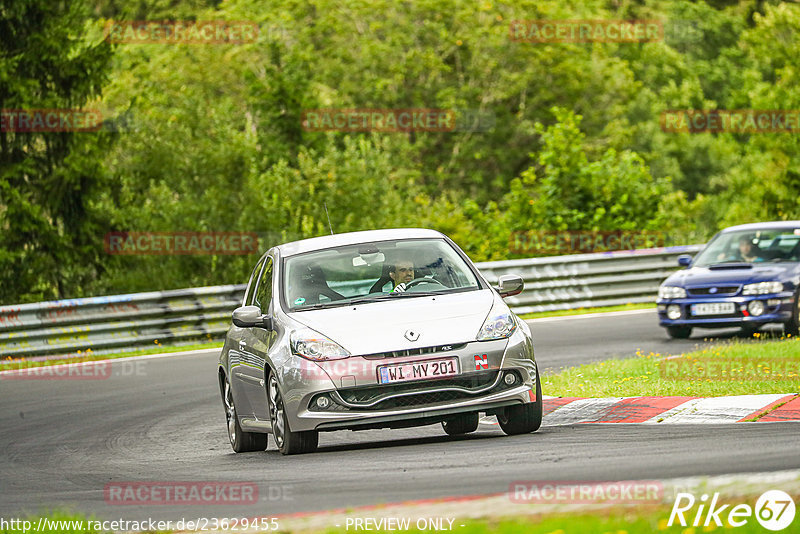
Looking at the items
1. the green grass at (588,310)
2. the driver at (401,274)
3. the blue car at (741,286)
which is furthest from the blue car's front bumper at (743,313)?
the driver at (401,274)

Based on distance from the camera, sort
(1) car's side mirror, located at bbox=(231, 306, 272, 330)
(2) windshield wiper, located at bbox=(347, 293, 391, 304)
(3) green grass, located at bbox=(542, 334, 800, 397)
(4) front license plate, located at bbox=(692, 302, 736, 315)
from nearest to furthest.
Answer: (2) windshield wiper, located at bbox=(347, 293, 391, 304) → (1) car's side mirror, located at bbox=(231, 306, 272, 330) → (3) green grass, located at bbox=(542, 334, 800, 397) → (4) front license plate, located at bbox=(692, 302, 736, 315)

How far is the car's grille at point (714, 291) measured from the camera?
16891mm

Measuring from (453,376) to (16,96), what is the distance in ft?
69.4

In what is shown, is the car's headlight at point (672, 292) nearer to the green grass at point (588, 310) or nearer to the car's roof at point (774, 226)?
the car's roof at point (774, 226)

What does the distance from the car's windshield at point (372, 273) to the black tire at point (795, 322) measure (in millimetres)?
7823

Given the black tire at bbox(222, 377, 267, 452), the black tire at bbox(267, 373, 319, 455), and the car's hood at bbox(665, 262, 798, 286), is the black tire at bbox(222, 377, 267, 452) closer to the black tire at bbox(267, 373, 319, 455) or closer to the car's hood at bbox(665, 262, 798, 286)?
the black tire at bbox(267, 373, 319, 455)

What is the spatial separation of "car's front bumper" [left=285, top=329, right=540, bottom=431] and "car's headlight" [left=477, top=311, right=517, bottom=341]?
56 mm

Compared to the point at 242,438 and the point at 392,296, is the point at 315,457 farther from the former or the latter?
the point at 242,438

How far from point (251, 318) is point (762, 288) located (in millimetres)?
8984

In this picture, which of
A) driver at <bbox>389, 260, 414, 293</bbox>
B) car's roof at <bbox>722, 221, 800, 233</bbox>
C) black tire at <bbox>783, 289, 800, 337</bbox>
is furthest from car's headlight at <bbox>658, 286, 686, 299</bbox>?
driver at <bbox>389, 260, 414, 293</bbox>

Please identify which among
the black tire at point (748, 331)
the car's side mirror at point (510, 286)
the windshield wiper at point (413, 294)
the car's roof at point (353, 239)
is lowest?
the black tire at point (748, 331)

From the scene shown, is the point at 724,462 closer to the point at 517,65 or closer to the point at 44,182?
the point at 44,182

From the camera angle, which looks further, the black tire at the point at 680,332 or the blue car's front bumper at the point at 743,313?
the black tire at the point at 680,332

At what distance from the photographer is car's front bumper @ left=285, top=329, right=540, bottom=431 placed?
347 inches
